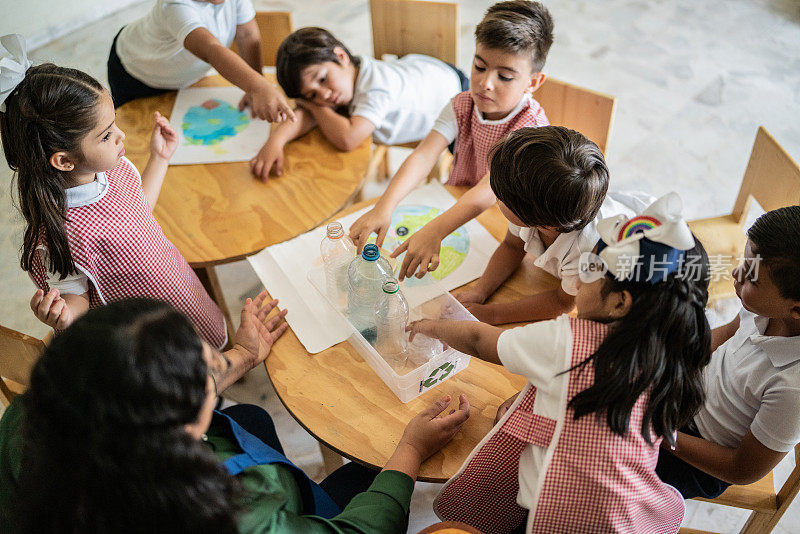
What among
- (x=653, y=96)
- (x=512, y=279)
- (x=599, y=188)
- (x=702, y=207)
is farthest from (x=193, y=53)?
(x=653, y=96)

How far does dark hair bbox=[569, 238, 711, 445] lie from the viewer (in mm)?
923

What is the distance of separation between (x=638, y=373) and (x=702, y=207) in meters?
2.20

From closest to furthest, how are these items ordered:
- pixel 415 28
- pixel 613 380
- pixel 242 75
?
1. pixel 613 380
2. pixel 242 75
3. pixel 415 28

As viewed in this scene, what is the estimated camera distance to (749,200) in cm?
184

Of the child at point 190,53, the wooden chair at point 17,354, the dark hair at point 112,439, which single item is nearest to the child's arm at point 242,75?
the child at point 190,53

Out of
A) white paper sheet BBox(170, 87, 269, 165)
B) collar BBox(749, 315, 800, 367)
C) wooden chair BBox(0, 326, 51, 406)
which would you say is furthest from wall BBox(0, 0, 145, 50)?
collar BBox(749, 315, 800, 367)

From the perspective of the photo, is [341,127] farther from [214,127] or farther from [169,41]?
[169,41]

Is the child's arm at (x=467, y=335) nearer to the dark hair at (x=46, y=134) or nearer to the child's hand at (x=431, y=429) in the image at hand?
the child's hand at (x=431, y=429)

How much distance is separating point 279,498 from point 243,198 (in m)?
1.06

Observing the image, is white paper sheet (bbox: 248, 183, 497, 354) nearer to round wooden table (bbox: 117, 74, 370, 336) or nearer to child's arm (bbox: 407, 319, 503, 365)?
round wooden table (bbox: 117, 74, 370, 336)

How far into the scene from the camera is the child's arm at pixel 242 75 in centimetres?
190

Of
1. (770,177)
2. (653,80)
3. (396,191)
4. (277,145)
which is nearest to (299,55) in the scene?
(277,145)

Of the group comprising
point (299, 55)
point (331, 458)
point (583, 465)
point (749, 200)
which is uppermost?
point (299, 55)

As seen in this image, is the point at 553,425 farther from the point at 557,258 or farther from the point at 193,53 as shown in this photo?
the point at 193,53
